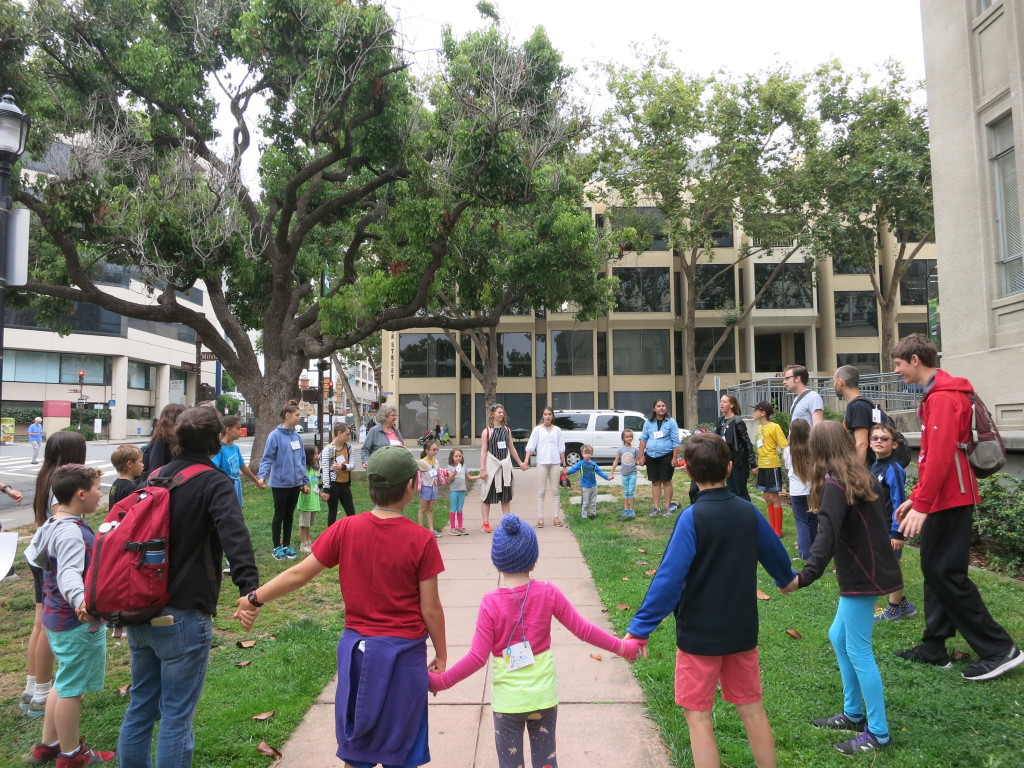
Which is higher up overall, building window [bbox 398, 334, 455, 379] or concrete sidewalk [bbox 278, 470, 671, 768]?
building window [bbox 398, 334, 455, 379]

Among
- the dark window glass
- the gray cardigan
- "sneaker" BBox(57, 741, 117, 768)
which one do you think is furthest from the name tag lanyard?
the dark window glass

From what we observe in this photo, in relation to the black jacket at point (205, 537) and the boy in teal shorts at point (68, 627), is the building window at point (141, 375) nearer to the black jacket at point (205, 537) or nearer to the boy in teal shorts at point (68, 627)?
the boy in teal shorts at point (68, 627)

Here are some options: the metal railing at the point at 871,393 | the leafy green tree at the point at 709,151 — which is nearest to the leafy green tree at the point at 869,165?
the leafy green tree at the point at 709,151

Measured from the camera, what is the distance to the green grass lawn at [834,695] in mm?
3357

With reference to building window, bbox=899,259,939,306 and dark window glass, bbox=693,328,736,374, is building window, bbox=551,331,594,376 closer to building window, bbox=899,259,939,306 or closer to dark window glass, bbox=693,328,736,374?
dark window glass, bbox=693,328,736,374

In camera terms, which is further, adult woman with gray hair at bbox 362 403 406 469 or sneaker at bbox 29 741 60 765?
adult woman with gray hair at bbox 362 403 406 469

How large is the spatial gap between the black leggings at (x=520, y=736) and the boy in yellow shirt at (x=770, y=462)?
6.02 m

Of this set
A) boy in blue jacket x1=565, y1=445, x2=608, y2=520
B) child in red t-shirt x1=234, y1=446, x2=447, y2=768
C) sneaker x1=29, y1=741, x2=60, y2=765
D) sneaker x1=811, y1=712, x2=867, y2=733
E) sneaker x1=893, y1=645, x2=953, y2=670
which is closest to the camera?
child in red t-shirt x1=234, y1=446, x2=447, y2=768

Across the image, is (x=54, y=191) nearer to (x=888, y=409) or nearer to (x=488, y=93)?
(x=488, y=93)

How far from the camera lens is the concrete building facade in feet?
30.5

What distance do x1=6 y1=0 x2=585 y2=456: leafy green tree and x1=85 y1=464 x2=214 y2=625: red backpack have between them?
11.0 metres

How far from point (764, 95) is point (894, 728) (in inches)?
930

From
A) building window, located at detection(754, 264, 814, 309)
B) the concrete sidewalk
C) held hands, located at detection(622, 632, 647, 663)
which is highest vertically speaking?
building window, located at detection(754, 264, 814, 309)


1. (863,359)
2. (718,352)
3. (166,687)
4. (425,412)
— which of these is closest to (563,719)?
(166,687)
